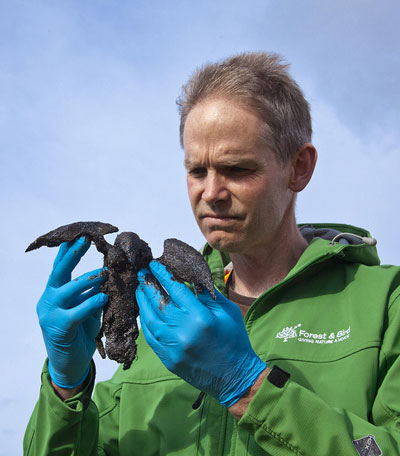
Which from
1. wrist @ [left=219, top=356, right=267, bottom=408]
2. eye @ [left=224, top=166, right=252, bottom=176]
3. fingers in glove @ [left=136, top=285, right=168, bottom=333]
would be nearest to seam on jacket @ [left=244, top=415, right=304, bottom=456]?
wrist @ [left=219, top=356, right=267, bottom=408]

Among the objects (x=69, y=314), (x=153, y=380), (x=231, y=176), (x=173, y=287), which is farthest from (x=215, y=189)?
(x=153, y=380)

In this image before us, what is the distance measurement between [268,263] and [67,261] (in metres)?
1.04

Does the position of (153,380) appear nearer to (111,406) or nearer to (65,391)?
(111,406)

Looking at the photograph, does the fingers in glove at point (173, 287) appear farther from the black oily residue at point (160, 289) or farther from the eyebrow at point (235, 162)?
the eyebrow at point (235, 162)

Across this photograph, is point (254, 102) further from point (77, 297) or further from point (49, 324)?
point (49, 324)

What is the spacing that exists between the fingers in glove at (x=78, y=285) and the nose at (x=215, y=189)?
622 millimetres

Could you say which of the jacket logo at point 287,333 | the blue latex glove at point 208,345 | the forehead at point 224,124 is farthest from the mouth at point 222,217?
the jacket logo at point 287,333

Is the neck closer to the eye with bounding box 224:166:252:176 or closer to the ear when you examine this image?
the ear

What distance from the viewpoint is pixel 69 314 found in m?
2.34

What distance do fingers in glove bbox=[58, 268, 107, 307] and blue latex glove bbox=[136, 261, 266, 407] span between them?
1.34ft

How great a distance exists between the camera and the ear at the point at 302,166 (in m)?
2.73

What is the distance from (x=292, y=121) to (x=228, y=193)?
0.55 m

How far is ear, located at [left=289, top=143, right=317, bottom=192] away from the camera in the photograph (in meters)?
2.73

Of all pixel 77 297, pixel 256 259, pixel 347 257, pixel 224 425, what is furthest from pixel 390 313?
pixel 77 297
